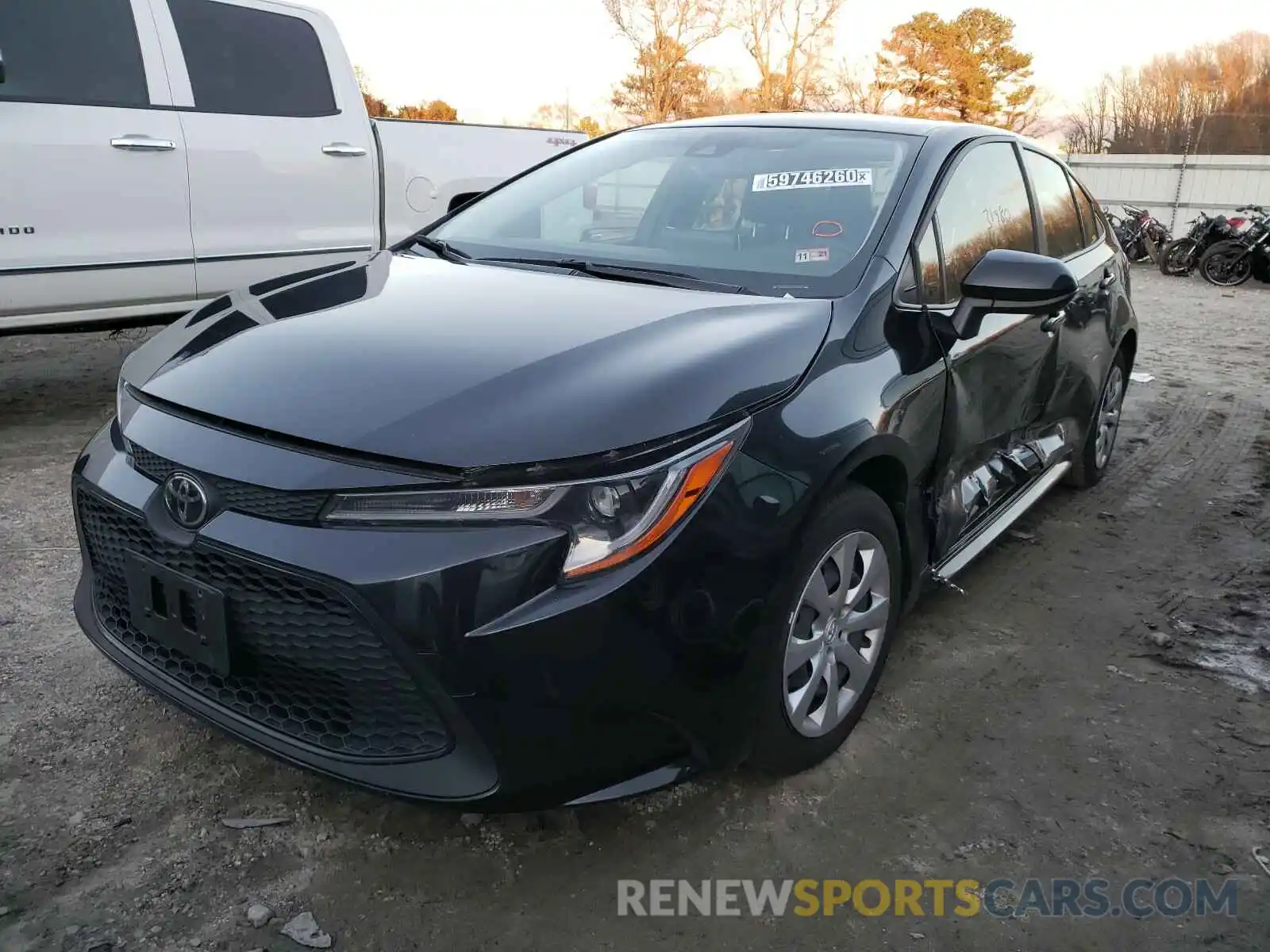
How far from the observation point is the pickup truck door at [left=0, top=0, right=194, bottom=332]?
429 cm

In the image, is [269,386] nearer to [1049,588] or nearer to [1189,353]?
[1049,588]

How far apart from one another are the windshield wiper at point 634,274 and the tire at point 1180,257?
15534mm

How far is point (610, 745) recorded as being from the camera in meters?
1.85

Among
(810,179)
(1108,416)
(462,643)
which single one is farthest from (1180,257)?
(462,643)

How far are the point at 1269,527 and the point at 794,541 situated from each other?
132 inches

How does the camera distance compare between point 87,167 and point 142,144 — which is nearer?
point 87,167

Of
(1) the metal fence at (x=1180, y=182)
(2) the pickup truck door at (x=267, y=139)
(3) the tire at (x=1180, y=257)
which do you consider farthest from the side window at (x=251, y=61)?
(1) the metal fence at (x=1180, y=182)

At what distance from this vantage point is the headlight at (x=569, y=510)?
176cm

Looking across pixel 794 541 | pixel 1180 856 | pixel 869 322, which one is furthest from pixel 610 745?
pixel 1180 856

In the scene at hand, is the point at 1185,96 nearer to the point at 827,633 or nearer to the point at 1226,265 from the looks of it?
the point at 1226,265

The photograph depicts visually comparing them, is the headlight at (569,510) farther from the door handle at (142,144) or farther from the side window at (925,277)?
the door handle at (142,144)

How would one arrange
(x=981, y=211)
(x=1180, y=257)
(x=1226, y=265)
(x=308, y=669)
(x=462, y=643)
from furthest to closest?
(x=1180, y=257)
(x=1226, y=265)
(x=981, y=211)
(x=308, y=669)
(x=462, y=643)

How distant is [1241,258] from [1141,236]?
3.46m

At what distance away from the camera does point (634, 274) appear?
268 centimetres
